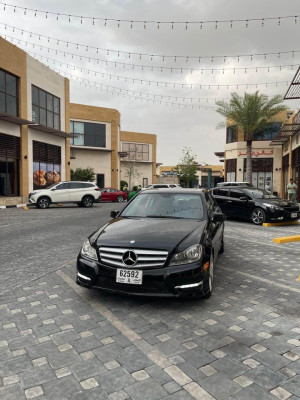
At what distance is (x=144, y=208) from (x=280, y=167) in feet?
120

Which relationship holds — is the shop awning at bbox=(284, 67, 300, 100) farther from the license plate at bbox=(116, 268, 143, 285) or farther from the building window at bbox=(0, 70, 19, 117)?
the building window at bbox=(0, 70, 19, 117)

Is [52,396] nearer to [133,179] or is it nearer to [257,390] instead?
[257,390]

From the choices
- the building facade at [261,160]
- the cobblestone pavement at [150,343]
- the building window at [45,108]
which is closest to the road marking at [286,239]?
the cobblestone pavement at [150,343]

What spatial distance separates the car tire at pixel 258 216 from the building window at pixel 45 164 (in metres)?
18.8

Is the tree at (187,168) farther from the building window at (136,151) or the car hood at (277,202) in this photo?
the car hood at (277,202)

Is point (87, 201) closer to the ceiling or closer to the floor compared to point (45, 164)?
closer to the floor

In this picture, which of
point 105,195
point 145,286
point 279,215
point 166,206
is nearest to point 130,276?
point 145,286

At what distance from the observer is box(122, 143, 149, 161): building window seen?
5603 cm

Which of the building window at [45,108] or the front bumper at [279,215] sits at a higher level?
the building window at [45,108]

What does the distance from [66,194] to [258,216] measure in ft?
42.0

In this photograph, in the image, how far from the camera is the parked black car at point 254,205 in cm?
1273

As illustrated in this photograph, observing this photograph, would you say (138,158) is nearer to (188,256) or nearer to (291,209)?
(291,209)

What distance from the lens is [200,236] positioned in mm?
4375

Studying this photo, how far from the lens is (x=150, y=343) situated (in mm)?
3270
